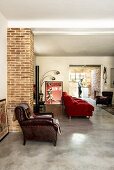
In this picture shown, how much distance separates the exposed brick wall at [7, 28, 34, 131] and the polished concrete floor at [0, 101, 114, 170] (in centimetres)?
92

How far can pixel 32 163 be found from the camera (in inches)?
124

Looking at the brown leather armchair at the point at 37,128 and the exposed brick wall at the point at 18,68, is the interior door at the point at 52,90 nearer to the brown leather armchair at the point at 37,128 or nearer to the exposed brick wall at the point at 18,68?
the exposed brick wall at the point at 18,68

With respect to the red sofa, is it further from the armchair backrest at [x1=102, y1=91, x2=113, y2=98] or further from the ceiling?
the armchair backrest at [x1=102, y1=91, x2=113, y2=98]

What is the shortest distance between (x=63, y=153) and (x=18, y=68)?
2645 millimetres

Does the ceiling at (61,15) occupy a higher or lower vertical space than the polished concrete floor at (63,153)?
higher

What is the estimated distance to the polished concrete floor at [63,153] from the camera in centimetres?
308

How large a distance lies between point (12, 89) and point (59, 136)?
180cm

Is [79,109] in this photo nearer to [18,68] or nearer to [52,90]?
[18,68]

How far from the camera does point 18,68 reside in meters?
5.20

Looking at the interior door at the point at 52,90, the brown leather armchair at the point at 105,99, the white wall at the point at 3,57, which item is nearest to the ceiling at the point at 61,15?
the white wall at the point at 3,57

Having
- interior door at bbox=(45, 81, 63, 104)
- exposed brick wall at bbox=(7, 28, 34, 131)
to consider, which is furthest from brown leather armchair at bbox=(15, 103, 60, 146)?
interior door at bbox=(45, 81, 63, 104)

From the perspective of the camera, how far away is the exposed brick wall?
516 cm

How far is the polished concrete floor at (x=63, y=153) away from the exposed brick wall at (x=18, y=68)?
919mm

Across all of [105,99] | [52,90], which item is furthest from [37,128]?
[52,90]
